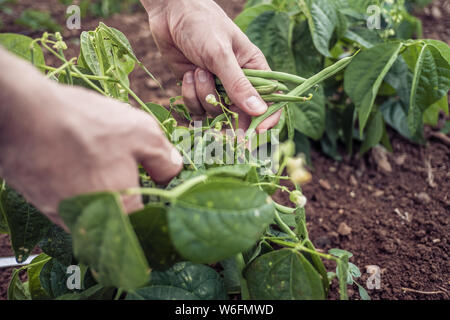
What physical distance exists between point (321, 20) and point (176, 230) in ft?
2.94

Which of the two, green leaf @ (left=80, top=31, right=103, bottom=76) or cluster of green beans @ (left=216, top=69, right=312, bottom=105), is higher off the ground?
green leaf @ (left=80, top=31, right=103, bottom=76)

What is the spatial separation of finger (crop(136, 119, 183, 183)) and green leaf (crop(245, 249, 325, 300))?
231mm

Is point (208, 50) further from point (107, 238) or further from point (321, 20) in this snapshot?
point (107, 238)

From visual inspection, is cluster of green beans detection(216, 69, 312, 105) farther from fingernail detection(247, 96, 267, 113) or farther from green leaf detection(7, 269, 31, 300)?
green leaf detection(7, 269, 31, 300)

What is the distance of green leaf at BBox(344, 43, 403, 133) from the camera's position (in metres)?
1.10

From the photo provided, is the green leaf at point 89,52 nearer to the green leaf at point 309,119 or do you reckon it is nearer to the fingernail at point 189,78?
the fingernail at point 189,78

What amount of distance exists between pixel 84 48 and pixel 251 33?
1.91 feet

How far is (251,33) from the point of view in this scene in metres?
1.29

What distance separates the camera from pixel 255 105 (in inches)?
36.1

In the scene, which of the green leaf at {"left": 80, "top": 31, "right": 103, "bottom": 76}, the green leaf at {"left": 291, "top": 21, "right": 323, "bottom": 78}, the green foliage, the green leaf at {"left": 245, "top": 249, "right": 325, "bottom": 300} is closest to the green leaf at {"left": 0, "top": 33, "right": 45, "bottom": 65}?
the green leaf at {"left": 80, "top": 31, "right": 103, "bottom": 76}

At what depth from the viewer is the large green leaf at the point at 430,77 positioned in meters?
1.03

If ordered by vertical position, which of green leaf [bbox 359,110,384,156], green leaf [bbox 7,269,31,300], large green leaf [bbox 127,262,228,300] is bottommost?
green leaf [bbox 7,269,31,300]
